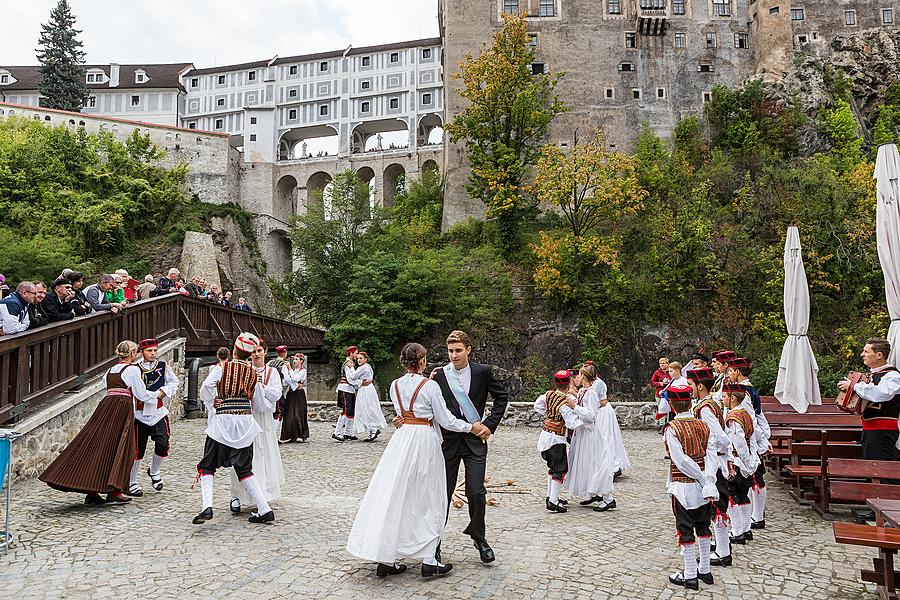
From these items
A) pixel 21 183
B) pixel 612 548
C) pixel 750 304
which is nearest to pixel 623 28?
pixel 750 304

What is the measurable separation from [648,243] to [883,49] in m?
23.3

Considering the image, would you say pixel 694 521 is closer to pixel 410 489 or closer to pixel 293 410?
pixel 410 489

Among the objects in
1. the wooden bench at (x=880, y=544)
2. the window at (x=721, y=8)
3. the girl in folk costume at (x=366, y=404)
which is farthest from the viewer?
the window at (x=721, y=8)

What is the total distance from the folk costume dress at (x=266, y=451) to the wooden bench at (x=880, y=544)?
20.1 ft

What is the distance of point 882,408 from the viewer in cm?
727

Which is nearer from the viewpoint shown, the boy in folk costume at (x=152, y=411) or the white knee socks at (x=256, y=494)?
the white knee socks at (x=256, y=494)

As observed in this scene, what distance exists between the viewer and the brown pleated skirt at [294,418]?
1475 cm

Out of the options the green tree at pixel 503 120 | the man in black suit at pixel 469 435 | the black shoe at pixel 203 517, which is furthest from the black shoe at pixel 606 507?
the green tree at pixel 503 120

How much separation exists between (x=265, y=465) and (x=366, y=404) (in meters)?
7.17

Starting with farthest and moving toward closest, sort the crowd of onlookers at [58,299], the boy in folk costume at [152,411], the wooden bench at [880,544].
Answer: the crowd of onlookers at [58,299] < the boy in folk costume at [152,411] < the wooden bench at [880,544]

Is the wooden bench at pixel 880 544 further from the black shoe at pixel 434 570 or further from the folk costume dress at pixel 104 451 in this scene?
the folk costume dress at pixel 104 451

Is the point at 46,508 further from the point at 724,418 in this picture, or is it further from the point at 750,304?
the point at 750,304

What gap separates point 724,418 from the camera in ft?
22.6

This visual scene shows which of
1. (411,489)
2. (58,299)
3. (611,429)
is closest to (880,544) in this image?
(411,489)
